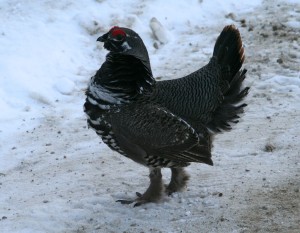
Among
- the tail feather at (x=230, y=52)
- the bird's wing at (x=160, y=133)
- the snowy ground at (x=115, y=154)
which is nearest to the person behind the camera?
the bird's wing at (x=160, y=133)

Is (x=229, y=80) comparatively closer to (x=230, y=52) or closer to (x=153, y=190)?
(x=230, y=52)

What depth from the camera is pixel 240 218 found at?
→ 566cm

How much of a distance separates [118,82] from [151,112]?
1.37ft

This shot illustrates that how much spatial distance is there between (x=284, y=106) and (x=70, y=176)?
10.5 feet

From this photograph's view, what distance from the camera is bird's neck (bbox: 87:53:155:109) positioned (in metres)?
5.66

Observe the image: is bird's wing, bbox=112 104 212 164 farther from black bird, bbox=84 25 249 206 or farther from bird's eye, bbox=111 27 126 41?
bird's eye, bbox=111 27 126 41

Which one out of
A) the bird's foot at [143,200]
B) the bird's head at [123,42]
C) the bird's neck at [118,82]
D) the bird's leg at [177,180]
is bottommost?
the bird's foot at [143,200]

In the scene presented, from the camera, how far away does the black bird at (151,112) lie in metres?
5.54

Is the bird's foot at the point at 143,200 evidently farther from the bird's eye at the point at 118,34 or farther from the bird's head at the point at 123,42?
the bird's eye at the point at 118,34

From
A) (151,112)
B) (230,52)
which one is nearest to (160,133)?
(151,112)

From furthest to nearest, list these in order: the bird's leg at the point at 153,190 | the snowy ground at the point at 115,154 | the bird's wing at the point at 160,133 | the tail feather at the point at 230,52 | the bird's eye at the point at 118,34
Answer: the tail feather at the point at 230,52, the bird's leg at the point at 153,190, the snowy ground at the point at 115,154, the bird's eye at the point at 118,34, the bird's wing at the point at 160,133

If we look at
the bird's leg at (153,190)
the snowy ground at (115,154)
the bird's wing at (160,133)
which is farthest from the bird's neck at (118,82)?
the snowy ground at (115,154)

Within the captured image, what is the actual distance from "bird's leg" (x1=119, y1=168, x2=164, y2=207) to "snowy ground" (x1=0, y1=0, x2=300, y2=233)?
0.09m

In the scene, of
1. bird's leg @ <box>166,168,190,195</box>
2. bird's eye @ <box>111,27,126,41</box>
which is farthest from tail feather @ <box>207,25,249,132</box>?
bird's eye @ <box>111,27,126,41</box>
